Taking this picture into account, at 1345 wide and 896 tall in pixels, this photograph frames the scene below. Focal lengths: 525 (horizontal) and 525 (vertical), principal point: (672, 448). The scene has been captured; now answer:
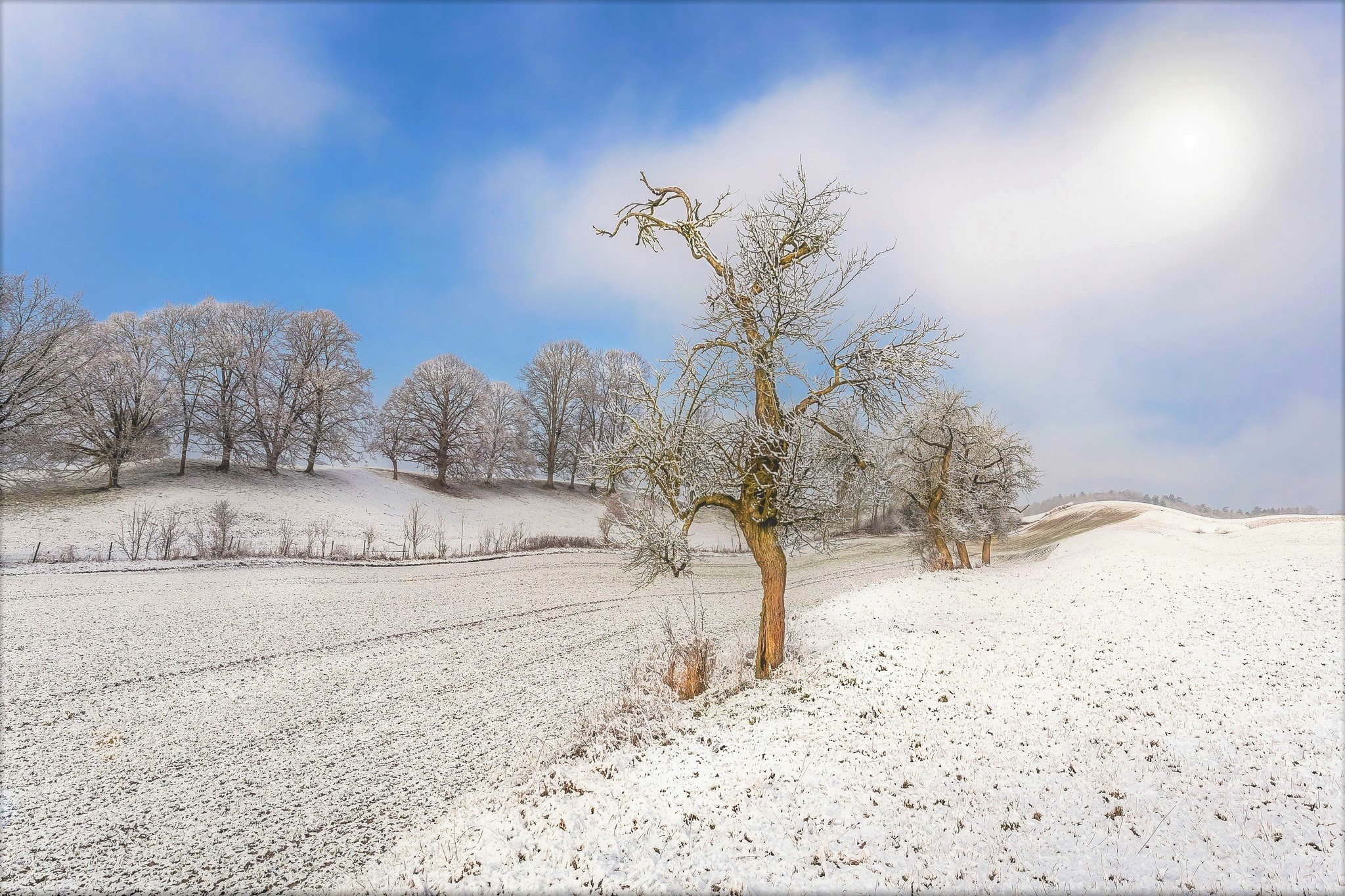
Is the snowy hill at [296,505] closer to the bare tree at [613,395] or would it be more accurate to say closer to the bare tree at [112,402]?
the bare tree at [112,402]

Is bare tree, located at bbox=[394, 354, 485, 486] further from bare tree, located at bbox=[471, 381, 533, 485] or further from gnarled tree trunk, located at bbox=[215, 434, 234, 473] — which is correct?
gnarled tree trunk, located at bbox=[215, 434, 234, 473]

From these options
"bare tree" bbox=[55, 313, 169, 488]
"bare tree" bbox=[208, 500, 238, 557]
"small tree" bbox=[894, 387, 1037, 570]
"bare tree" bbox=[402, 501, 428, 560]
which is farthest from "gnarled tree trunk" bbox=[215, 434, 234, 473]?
"small tree" bbox=[894, 387, 1037, 570]

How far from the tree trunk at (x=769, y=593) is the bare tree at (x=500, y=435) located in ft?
A: 94.3

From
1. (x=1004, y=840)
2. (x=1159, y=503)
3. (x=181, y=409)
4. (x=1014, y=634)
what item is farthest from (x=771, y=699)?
(x=1159, y=503)

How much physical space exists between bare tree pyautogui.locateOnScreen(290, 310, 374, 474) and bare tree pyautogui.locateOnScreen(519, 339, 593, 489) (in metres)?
11.6

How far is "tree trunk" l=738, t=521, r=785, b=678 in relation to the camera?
8.67m

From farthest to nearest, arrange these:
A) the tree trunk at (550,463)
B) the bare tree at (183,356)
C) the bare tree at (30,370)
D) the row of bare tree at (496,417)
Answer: the tree trunk at (550,463), the row of bare tree at (496,417), the bare tree at (183,356), the bare tree at (30,370)

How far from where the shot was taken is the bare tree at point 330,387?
27359mm

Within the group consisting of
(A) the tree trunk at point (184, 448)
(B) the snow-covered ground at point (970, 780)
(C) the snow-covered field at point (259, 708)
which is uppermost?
(A) the tree trunk at point (184, 448)

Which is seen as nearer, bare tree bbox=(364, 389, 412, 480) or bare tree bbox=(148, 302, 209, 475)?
bare tree bbox=(148, 302, 209, 475)

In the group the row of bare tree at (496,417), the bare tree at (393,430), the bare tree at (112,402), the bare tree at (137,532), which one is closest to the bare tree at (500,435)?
the row of bare tree at (496,417)

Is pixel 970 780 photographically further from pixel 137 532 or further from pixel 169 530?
pixel 137 532

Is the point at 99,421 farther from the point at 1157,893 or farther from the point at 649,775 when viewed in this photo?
the point at 1157,893

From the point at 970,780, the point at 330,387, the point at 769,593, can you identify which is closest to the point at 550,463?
the point at 330,387
